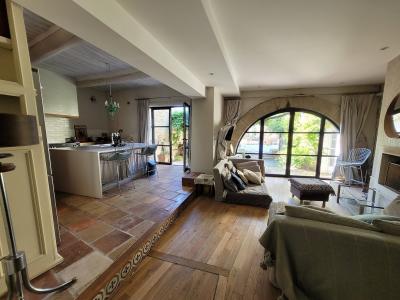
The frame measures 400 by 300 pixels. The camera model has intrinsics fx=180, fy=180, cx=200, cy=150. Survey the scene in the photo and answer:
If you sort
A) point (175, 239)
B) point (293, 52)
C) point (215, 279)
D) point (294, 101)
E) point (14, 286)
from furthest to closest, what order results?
1. point (294, 101)
2. point (293, 52)
3. point (175, 239)
4. point (215, 279)
5. point (14, 286)

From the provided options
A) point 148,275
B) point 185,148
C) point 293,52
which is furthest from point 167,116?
point 148,275

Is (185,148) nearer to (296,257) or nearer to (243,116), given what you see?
(243,116)

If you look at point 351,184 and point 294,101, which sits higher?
point 294,101

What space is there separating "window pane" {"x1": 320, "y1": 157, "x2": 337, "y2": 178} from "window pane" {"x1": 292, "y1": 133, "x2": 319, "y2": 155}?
1.14 ft

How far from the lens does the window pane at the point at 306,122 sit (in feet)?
17.4

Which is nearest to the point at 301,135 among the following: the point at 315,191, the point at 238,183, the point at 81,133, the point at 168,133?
the point at 315,191

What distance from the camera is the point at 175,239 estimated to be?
2.46m

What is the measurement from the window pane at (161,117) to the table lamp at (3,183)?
5.33 m

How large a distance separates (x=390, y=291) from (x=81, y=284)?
89.8 inches

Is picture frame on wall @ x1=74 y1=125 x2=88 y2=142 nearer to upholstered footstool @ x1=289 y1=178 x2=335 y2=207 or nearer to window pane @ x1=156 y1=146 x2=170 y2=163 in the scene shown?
window pane @ x1=156 y1=146 x2=170 y2=163

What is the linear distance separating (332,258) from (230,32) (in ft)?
8.26

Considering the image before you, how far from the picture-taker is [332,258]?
1.34 meters

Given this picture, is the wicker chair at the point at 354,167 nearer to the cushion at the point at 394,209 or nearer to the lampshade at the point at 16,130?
the cushion at the point at 394,209

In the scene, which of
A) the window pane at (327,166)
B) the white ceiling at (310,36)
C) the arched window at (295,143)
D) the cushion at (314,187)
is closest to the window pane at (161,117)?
the arched window at (295,143)
